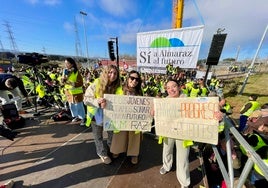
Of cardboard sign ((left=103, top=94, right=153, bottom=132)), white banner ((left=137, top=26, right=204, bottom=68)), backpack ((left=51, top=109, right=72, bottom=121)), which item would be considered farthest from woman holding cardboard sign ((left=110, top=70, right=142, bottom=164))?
white banner ((left=137, top=26, right=204, bottom=68))

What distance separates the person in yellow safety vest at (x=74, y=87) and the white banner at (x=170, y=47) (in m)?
5.19

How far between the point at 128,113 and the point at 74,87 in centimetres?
262

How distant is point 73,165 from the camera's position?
279 cm

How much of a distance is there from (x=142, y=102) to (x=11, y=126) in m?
4.18

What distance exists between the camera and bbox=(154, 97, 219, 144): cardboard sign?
5.96ft

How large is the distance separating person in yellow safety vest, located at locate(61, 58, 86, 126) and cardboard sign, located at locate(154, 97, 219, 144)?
9.81 ft

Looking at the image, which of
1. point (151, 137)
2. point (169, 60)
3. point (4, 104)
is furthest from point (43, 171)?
point (169, 60)

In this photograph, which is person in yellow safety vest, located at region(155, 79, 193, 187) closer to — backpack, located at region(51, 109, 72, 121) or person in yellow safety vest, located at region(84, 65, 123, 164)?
person in yellow safety vest, located at region(84, 65, 123, 164)

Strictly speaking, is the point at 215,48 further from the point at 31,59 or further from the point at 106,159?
the point at 31,59

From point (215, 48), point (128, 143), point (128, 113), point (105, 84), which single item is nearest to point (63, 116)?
point (128, 143)

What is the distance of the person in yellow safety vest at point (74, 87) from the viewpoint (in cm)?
419

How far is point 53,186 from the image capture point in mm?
2322

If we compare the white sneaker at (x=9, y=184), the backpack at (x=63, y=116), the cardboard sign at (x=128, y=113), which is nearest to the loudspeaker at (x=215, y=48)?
the cardboard sign at (x=128, y=113)

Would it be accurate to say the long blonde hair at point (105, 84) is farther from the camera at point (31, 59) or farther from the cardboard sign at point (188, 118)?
the camera at point (31, 59)
